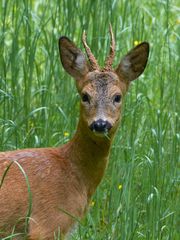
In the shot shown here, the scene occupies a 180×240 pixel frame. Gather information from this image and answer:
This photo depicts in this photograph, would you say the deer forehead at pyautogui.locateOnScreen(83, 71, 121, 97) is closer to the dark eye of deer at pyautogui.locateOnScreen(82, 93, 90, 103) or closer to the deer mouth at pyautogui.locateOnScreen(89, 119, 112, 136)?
the dark eye of deer at pyautogui.locateOnScreen(82, 93, 90, 103)

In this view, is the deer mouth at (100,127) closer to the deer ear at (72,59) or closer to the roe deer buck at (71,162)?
the roe deer buck at (71,162)

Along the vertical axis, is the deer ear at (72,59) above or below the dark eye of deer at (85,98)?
above

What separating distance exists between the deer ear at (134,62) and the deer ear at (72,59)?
0.82 feet

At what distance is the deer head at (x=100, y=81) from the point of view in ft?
22.1

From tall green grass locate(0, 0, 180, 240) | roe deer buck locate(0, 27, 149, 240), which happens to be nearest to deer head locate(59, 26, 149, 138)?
roe deer buck locate(0, 27, 149, 240)

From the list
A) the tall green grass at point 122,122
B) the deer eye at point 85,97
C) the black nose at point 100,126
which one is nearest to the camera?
the black nose at point 100,126

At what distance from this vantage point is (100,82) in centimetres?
691

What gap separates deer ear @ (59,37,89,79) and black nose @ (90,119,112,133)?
2.05 ft

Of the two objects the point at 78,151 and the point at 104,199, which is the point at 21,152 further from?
the point at 104,199

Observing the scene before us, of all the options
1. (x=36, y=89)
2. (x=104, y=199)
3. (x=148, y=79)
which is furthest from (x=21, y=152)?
(x=148, y=79)

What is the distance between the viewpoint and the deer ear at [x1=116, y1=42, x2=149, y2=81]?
723 cm

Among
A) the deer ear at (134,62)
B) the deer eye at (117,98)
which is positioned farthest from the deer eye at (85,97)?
the deer ear at (134,62)

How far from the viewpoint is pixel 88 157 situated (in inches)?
277

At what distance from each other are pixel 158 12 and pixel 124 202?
11.5ft
